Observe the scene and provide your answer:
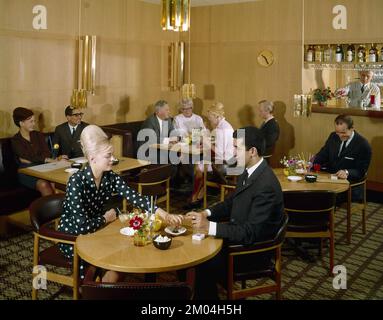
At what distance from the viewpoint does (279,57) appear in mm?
8430

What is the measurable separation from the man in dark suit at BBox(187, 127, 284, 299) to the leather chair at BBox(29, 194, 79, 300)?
884 mm

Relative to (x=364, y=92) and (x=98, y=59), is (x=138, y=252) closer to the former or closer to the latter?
(x=98, y=59)

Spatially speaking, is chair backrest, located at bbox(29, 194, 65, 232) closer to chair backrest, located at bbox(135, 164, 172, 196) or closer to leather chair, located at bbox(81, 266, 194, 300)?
leather chair, located at bbox(81, 266, 194, 300)

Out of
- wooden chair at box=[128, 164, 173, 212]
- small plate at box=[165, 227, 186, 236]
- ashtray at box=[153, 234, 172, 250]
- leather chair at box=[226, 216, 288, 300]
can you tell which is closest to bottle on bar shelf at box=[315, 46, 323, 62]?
wooden chair at box=[128, 164, 173, 212]

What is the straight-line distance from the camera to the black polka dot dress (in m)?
3.42

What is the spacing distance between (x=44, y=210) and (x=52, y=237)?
353mm

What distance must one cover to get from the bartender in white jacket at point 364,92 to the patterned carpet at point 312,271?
8.23 feet

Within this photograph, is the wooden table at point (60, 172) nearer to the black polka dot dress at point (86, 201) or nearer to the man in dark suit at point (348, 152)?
the black polka dot dress at point (86, 201)

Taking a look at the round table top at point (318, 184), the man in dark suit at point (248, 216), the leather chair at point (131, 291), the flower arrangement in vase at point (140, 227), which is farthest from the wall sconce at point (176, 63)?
Result: the leather chair at point (131, 291)

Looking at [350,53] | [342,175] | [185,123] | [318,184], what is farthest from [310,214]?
[350,53]

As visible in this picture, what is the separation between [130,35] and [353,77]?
3945 millimetres

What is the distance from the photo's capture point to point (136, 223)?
11.0 feet
